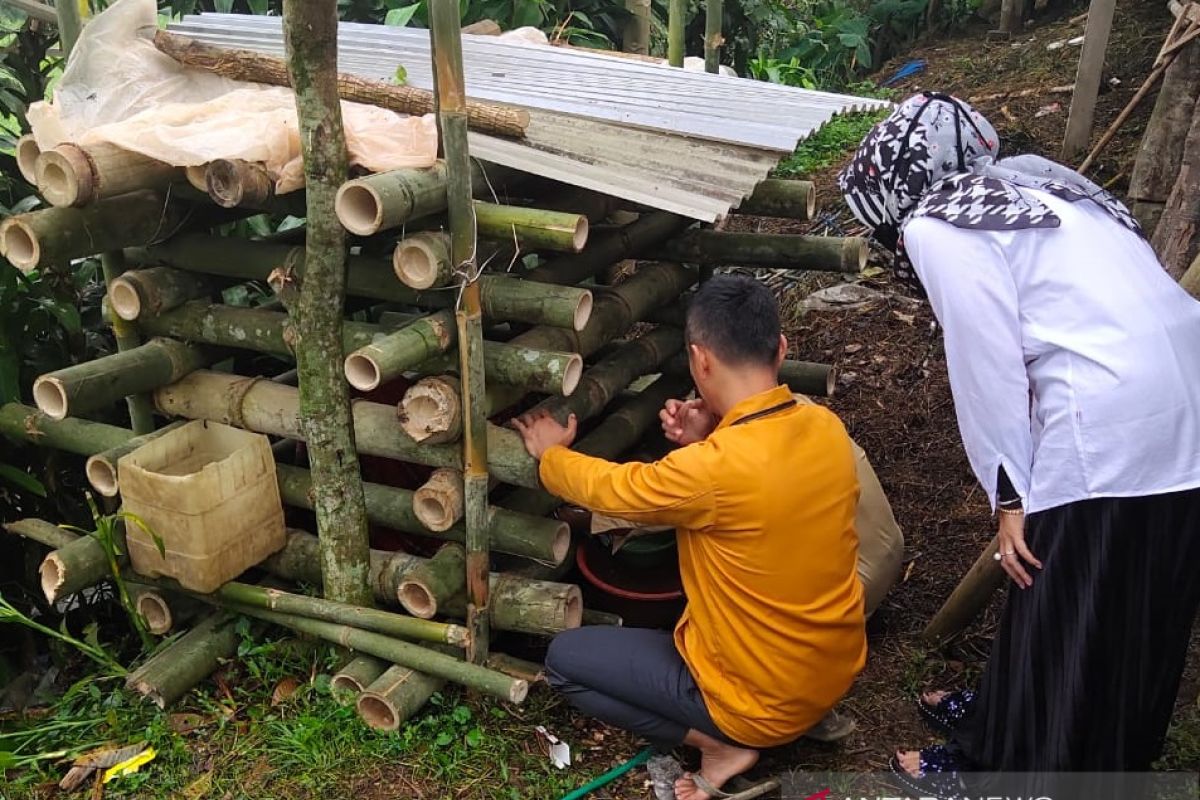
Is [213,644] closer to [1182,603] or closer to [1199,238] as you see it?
[1182,603]

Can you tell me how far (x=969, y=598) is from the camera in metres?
3.57

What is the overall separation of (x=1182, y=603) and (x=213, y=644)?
3094 millimetres

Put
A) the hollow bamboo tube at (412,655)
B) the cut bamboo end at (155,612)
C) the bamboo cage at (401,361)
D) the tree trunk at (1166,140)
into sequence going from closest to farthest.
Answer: the bamboo cage at (401,361) < the hollow bamboo tube at (412,655) < the cut bamboo end at (155,612) < the tree trunk at (1166,140)

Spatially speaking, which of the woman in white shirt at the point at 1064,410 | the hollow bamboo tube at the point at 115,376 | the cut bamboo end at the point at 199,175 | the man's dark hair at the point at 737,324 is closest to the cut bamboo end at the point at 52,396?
the hollow bamboo tube at the point at 115,376

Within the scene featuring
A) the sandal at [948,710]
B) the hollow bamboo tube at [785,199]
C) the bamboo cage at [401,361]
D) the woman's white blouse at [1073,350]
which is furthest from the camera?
the hollow bamboo tube at [785,199]

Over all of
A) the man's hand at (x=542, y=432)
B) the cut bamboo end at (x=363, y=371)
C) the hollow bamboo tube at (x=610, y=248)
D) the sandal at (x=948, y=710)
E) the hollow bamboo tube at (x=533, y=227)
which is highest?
the hollow bamboo tube at (x=533, y=227)

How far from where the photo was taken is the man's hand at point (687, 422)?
3240 millimetres

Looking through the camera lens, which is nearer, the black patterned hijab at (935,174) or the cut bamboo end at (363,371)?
the black patterned hijab at (935,174)

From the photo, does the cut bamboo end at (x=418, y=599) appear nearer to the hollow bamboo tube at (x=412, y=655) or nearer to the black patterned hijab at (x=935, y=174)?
the hollow bamboo tube at (x=412, y=655)

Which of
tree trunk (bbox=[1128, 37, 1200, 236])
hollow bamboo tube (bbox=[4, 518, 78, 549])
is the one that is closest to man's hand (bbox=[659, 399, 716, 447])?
hollow bamboo tube (bbox=[4, 518, 78, 549])

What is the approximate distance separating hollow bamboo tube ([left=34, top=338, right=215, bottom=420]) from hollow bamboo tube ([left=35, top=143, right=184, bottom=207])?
64 centimetres

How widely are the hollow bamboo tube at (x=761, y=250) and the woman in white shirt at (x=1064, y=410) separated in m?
1.35

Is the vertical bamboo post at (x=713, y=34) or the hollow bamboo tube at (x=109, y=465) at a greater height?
the vertical bamboo post at (x=713, y=34)

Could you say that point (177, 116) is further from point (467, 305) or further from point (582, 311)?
point (582, 311)
